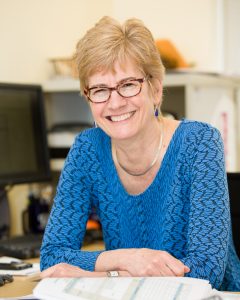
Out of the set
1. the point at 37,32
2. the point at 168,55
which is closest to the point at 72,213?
the point at 168,55

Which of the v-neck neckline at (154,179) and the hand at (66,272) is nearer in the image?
the hand at (66,272)

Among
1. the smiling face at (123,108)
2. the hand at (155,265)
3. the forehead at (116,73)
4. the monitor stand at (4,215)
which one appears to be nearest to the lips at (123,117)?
the smiling face at (123,108)

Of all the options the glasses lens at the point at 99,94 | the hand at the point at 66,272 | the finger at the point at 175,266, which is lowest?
the hand at the point at 66,272

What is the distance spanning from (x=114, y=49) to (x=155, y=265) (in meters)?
0.54

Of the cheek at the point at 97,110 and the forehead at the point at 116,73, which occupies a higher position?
the forehead at the point at 116,73

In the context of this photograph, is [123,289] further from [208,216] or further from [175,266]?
[208,216]

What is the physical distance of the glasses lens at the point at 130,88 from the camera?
1473 mm

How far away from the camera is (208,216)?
138 centimetres

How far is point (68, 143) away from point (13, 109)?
33 centimetres

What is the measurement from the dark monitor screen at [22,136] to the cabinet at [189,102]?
0.15m

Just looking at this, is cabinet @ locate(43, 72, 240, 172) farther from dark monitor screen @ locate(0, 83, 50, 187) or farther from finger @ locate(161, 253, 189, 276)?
finger @ locate(161, 253, 189, 276)

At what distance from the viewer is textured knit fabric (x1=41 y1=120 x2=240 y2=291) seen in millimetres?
1373

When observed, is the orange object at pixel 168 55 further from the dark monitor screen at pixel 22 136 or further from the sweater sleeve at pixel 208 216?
the sweater sleeve at pixel 208 216

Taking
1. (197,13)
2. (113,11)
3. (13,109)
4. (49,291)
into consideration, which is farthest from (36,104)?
(49,291)
